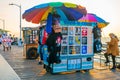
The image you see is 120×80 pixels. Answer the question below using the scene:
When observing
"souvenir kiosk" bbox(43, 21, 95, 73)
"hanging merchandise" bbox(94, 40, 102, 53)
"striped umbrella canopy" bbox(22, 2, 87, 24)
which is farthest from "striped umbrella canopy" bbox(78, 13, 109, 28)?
"striped umbrella canopy" bbox(22, 2, 87, 24)

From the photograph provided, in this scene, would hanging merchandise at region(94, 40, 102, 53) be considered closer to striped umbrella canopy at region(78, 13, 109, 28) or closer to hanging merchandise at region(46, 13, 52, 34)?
striped umbrella canopy at region(78, 13, 109, 28)

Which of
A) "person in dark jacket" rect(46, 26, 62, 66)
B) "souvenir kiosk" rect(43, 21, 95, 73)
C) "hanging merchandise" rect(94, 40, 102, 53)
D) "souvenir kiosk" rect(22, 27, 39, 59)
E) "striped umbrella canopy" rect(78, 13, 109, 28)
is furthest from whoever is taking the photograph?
"souvenir kiosk" rect(22, 27, 39, 59)

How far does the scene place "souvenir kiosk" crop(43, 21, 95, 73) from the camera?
11164mm

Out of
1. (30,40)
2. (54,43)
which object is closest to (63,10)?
(54,43)

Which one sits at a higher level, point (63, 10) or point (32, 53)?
point (63, 10)

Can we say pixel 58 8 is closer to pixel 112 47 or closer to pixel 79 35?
pixel 79 35

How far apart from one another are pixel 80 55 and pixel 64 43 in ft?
3.12

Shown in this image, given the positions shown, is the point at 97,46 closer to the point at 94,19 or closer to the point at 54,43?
the point at 94,19

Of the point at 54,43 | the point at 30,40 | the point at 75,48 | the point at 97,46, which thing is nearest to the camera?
the point at 54,43

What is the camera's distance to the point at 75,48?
11.5 m

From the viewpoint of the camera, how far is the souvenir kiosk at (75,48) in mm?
11164

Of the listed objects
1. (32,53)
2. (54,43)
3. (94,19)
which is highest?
(94,19)

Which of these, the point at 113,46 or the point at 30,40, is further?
the point at 30,40

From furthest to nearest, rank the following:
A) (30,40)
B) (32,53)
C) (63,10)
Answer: (32,53)
(30,40)
(63,10)
